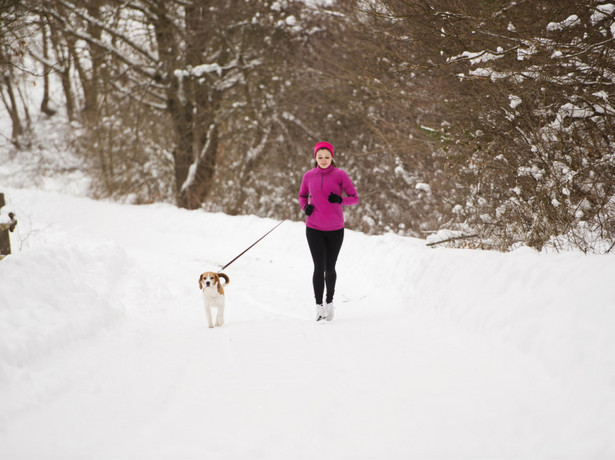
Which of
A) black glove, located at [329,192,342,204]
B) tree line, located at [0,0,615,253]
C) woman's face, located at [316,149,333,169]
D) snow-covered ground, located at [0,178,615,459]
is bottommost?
snow-covered ground, located at [0,178,615,459]

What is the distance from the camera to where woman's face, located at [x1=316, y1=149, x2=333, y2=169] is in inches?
225

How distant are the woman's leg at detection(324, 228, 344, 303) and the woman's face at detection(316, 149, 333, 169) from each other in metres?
0.85

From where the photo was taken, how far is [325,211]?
573 cm

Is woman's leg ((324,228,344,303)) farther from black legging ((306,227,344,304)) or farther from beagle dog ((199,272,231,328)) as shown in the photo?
beagle dog ((199,272,231,328))

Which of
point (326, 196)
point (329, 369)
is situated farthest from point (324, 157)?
point (329, 369)

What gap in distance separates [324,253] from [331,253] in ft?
0.31

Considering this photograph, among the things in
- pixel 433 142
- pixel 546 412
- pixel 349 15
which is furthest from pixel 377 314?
pixel 349 15

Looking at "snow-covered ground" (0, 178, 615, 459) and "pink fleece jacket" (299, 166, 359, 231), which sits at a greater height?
"pink fleece jacket" (299, 166, 359, 231)

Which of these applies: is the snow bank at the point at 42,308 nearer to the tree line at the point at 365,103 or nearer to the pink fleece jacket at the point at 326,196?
A: the pink fleece jacket at the point at 326,196

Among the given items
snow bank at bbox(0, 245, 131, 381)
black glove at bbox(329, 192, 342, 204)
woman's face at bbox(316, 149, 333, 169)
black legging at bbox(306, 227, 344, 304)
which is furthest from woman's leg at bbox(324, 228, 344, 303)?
snow bank at bbox(0, 245, 131, 381)

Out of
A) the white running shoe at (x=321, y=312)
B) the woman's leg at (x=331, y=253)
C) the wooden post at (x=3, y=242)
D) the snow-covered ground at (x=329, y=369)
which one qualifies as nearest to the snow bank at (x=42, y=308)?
the snow-covered ground at (x=329, y=369)

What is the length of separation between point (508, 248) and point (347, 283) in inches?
109

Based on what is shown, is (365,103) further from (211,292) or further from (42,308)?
(42,308)

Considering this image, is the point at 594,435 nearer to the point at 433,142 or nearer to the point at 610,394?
the point at 610,394
